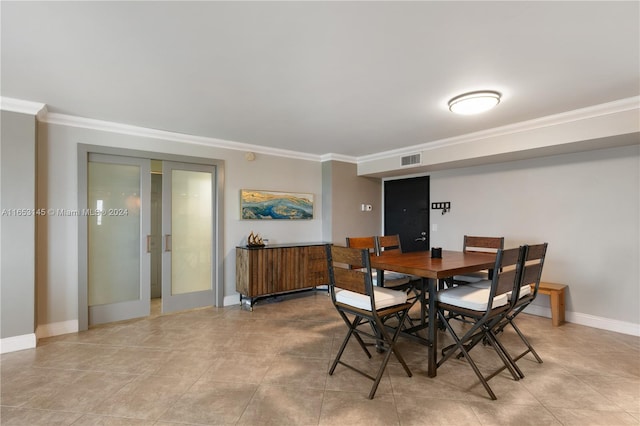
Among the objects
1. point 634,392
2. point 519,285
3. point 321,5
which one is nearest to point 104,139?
point 321,5

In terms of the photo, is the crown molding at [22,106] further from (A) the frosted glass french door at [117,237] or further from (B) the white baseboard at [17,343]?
(B) the white baseboard at [17,343]

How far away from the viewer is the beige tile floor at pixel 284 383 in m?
2.07

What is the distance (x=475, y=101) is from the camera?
291 cm

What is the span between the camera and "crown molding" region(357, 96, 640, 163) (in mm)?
3064

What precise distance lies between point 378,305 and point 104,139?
12.5 ft

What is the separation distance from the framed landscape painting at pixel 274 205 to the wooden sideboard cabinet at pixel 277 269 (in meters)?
0.66

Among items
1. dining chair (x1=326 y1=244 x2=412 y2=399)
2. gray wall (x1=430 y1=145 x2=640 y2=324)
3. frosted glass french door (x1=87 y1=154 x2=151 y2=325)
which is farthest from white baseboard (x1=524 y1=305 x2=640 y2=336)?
frosted glass french door (x1=87 y1=154 x2=151 y2=325)

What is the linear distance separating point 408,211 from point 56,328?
5.42m

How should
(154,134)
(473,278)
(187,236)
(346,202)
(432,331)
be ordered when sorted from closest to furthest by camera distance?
1. (432,331)
2. (473,278)
3. (154,134)
4. (187,236)
5. (346,202)

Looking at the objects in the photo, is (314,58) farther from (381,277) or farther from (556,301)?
(556,301)

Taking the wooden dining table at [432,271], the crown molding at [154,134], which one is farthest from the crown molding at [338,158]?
the wooden dining table at [432,271]

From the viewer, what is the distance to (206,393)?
7.71 feet

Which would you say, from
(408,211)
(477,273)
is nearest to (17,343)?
(477,273)

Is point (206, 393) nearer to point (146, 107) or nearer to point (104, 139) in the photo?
point (146, 107)
